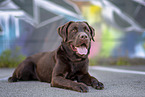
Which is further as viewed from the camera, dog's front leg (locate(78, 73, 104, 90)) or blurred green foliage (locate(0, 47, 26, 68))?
blurred green foliage (locate(0, 47, 26, 68))

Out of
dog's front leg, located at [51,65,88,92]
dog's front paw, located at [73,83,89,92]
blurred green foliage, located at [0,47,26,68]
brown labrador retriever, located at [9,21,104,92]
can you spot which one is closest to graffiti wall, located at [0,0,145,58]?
blurred green foliage, located at [0,47,26,68]

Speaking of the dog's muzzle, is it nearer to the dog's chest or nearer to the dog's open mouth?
the dog's open mouth

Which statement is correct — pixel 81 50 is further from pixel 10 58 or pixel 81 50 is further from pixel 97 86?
pixel 10 58

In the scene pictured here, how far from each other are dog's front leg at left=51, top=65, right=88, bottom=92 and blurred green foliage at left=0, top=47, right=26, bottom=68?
546 centimetres

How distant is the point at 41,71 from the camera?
13.7ft

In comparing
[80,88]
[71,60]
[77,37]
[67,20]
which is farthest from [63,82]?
[67,20]

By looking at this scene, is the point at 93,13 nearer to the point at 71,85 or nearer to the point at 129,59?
the point at 129,59

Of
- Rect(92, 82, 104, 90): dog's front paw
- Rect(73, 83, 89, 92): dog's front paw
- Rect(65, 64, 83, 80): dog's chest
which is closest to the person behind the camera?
Rect(73, 83, 89, 92): dog's front paw

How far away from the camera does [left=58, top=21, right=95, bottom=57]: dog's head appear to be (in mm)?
3387

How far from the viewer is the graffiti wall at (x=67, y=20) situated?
30.5 feet

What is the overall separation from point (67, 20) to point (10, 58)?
306 cm

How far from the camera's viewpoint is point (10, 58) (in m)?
8.75

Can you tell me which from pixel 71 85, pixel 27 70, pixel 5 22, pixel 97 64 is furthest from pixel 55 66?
pixel 5 22

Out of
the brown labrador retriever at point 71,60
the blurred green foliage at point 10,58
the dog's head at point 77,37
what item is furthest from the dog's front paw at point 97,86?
the blurred green foliage at point 10,58
